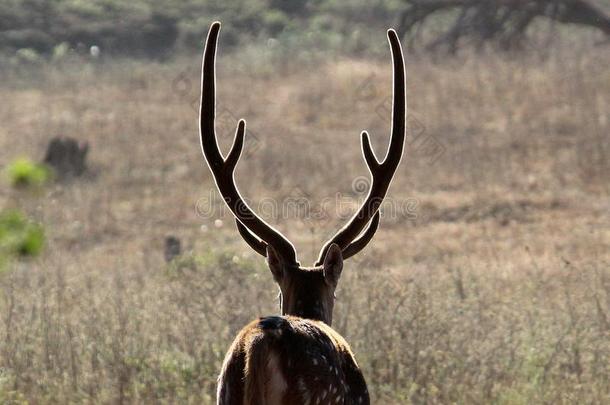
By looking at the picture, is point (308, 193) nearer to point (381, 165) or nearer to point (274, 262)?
point (381, 165)

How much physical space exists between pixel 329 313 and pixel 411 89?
18.0 metres

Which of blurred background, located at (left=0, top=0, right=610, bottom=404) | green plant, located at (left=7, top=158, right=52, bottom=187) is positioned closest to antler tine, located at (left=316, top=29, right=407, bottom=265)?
blurred background, located at (left=0, top=0, right=610, bottom=404)

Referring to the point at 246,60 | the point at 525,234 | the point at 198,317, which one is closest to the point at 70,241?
the point at 525,234

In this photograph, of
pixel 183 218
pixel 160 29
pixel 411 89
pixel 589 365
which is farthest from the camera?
pixel 160 29

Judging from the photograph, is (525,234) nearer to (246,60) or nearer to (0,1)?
(246,60)

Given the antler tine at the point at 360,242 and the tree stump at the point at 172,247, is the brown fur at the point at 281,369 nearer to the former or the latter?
the antler tine at the point at 360,242

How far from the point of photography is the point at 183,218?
16484 millimetres

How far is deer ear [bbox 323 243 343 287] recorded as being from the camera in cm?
538

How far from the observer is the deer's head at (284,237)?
5383 mm

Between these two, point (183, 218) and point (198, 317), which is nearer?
point (198, 317)

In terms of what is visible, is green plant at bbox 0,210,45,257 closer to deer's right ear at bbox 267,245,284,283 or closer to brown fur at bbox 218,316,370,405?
deer's right ear at bbox 267,245,284,283

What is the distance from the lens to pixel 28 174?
62.2ft

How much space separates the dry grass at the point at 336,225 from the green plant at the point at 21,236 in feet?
1.31

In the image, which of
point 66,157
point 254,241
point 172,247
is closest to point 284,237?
point 254,241
